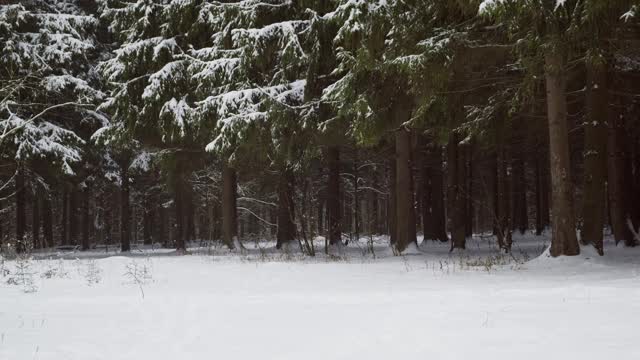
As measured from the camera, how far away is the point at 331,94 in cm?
1323

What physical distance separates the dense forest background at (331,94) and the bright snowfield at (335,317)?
10.3 ft

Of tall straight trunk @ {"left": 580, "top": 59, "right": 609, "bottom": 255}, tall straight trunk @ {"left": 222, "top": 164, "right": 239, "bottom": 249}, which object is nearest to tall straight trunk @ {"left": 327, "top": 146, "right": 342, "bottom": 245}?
tall straight trunk @ {"left": 222, "top": 164, "right": 239, "bottom": 249}

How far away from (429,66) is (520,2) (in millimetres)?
2395

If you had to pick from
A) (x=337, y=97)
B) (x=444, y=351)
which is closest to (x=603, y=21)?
(x=337, y=97)

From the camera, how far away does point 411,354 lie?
3.95 meters

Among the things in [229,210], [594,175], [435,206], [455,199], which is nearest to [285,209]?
[229,210]

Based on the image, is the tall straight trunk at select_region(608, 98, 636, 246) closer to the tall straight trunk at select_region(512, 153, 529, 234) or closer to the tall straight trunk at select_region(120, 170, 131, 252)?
the tall straight trunk at select_region(512, 153, 529, 234)

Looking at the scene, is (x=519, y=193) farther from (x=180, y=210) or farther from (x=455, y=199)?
(x=180, y=210)

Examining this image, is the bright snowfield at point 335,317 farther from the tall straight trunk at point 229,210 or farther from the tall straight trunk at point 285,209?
the tall straight trunk at point 229,210

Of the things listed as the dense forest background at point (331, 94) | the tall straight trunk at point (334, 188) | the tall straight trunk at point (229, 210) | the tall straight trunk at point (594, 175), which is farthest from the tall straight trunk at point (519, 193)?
the tall straight trunk at point (594, 175)

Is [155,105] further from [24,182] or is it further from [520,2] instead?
[520,2]

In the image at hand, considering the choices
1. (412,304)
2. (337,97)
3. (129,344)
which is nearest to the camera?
(129,344)

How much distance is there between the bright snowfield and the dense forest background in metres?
3.14

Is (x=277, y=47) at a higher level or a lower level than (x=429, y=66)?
higher
